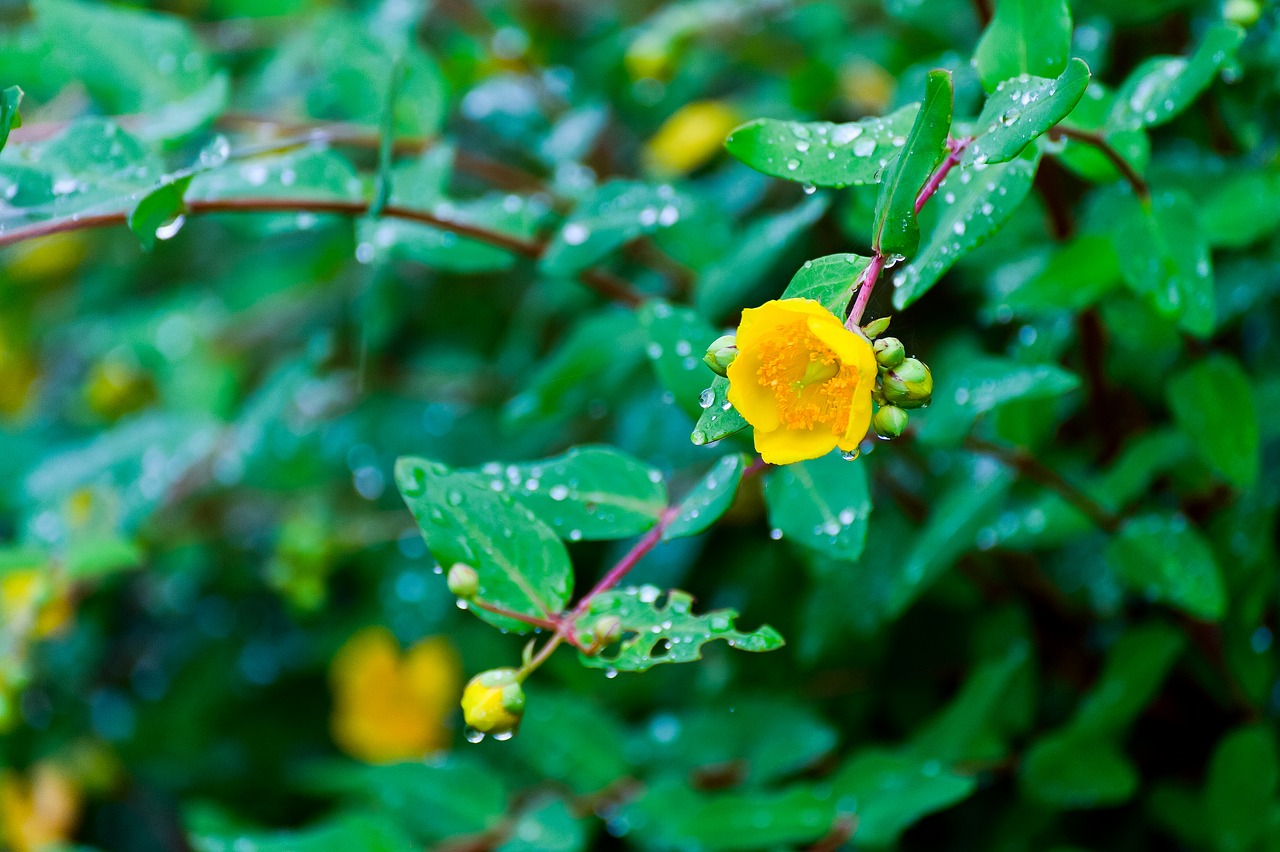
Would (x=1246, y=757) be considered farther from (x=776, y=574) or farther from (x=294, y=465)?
(x=294, y=465)

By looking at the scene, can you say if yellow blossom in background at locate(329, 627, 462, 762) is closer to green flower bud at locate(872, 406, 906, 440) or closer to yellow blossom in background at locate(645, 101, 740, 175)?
yellow blossom in background at locate(645, 101, 740, 175)

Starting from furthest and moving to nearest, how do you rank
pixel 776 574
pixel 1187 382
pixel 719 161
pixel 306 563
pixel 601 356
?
pixel 719 161
pixel 306 563
pixel 776 574
pixel 601 356
pixel 1187 382

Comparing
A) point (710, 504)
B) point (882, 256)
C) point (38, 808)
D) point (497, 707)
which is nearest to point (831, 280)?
point (882, 256)

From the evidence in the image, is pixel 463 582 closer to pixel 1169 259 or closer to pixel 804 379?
pixel 804 379

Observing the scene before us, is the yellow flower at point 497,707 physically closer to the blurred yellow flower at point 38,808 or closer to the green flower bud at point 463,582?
the green flower bud at point 463,582

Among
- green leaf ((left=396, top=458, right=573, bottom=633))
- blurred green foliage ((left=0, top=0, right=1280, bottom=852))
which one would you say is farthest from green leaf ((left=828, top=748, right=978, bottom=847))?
green leaf ((left=396, top=458, right=573, bottom=633))

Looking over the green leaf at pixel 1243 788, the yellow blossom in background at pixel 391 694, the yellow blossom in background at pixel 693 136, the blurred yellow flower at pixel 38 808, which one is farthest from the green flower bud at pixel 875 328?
the blurred yellow flower at pixel 38 808

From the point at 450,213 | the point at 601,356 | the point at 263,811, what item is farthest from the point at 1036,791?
the point at 263,811
